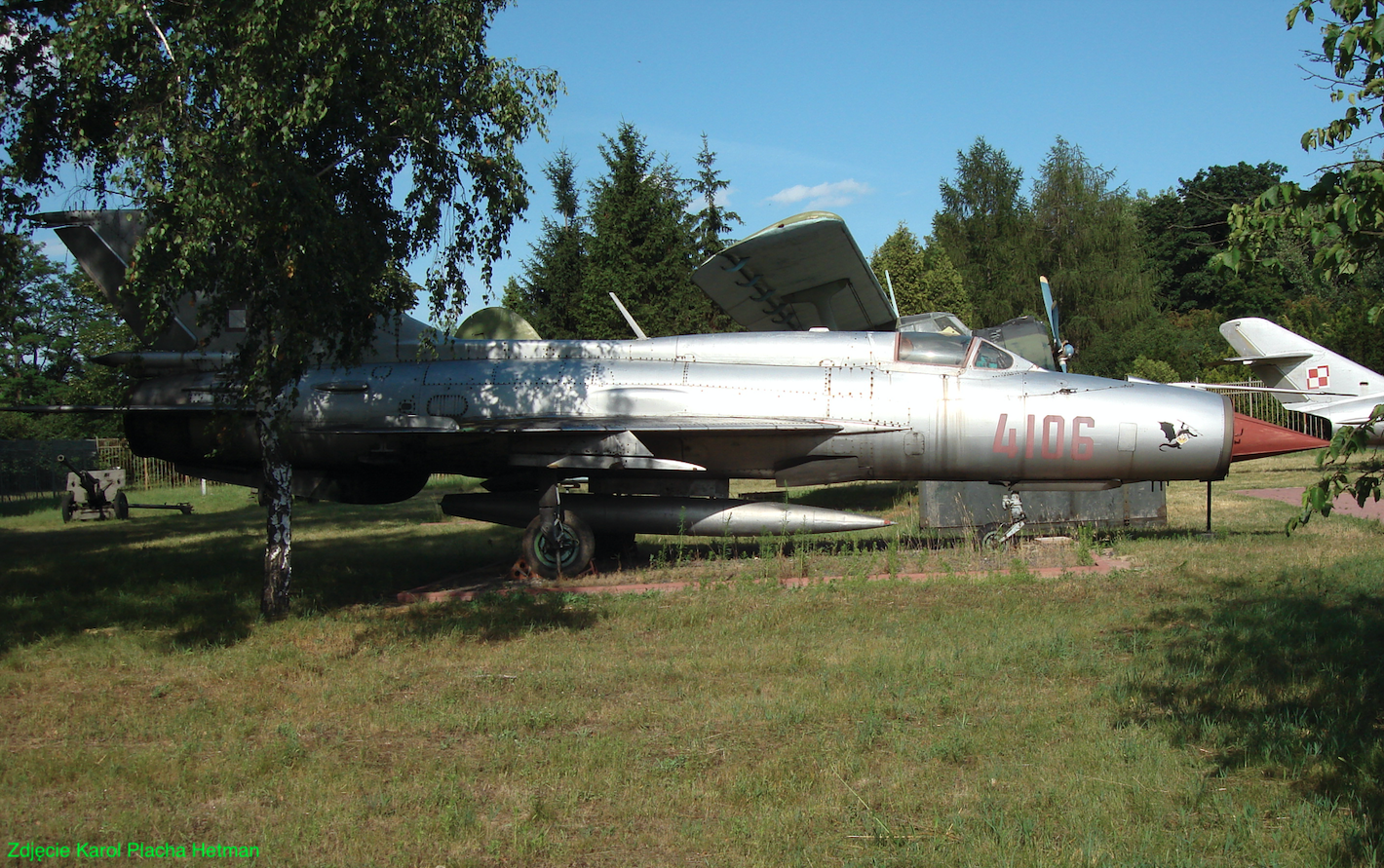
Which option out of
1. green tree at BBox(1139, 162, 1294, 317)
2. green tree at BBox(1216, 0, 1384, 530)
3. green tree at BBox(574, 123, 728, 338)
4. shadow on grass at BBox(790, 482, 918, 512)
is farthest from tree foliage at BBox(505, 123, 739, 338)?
green tree at BBox(1139, 162, 1294, 317)

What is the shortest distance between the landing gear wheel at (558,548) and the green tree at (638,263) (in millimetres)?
21776

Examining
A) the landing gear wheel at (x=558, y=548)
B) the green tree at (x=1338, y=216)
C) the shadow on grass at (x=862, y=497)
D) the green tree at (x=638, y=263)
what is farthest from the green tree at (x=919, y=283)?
the green tree at (x=1338, y=216)

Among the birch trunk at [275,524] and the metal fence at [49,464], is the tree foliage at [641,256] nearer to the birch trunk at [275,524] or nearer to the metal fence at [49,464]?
the metal fence at [49,464]

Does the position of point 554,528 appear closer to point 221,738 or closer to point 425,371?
point 425,371

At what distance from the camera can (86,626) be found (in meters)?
9.19

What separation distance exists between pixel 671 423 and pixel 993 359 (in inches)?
149

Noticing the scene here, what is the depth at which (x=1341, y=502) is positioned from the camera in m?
16.3

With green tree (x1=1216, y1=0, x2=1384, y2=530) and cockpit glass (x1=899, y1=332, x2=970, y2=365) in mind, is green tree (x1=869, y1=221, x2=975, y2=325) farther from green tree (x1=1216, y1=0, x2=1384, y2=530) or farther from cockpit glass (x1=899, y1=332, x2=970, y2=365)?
green tree (x1=1216, y1=0, x2=1384, y2=530)

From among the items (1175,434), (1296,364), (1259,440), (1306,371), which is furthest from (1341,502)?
(1175,434)

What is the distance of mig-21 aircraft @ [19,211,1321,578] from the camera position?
10.7 metres

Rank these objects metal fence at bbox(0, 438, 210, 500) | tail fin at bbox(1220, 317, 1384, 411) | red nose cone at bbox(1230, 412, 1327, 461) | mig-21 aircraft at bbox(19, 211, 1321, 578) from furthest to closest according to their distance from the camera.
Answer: metal fence at bbox(0, 438, 210, 500) < tail fin at bbox(1220, 317, 1384, 411) < red nose cone at bbox(1230, 412, 1327, 461) < mig-21 aircraft at bbox(19, 211, 1321, 578)

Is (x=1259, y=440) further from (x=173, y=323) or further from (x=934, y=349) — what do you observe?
(x=173, y=323)

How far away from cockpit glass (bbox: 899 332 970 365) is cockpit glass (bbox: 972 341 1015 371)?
170mm

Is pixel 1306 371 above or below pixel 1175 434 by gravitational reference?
above
